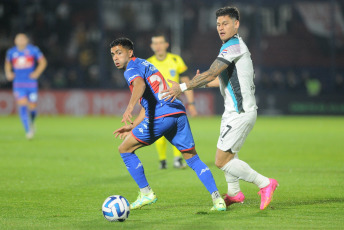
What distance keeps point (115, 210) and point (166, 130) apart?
4.11ft

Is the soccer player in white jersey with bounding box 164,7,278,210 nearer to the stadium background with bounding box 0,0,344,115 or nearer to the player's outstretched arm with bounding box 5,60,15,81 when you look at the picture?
the player's outstretched arm with bounding box 5,60,15,81

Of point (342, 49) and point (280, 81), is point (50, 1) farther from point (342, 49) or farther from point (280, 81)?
point (342, 49)

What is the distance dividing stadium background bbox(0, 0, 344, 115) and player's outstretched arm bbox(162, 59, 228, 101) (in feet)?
66.4

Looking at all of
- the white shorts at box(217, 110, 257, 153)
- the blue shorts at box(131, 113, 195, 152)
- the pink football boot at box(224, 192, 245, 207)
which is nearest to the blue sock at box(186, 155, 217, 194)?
the blue shorts at box(131, 113, 195, 152)

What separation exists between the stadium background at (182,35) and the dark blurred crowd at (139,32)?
0.05 m

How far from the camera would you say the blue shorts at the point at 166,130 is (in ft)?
23.3

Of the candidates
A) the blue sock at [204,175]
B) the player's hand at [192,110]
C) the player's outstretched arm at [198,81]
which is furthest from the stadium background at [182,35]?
the player's outstretched arm at [198,81]

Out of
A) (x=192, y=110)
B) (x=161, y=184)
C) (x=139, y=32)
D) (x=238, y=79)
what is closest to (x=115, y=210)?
(x=238, y=79)

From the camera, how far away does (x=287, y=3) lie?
94.9 feet

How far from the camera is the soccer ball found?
6262mm

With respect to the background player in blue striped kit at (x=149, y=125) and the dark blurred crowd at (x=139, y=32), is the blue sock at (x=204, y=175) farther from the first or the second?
the dark blurred crowd at (x=139, y=32)

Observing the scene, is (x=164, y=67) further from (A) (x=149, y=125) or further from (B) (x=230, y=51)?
(B) (x=230, y=51)

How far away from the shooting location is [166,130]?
712 centimetres

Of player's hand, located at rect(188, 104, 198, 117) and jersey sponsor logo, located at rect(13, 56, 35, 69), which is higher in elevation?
jersey sponsor logo, located at rect(13, 56, 35, 69)
